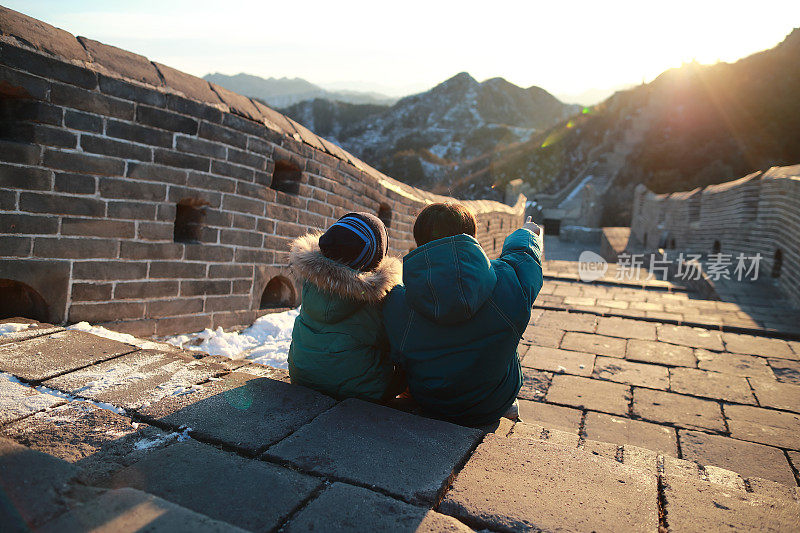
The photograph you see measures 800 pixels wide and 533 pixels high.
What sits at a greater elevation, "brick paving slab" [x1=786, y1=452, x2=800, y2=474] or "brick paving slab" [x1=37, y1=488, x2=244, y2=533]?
"brick paving slab" [x1=37, y1=488, x2=244, y2=533]

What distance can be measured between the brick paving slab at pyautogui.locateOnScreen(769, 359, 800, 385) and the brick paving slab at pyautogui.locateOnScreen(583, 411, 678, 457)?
1590mm

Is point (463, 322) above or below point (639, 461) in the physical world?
above

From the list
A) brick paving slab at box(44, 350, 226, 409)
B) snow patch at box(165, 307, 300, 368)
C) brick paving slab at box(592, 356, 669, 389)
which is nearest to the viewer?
brick paving slab at box(44, 350, 226, 409)

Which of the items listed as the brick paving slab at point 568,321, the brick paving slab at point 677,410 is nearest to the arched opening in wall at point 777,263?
the brick paving slab at point 568,321

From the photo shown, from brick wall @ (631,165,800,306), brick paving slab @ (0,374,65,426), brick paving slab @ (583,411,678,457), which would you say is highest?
brick wall @ (631,165,800,306)

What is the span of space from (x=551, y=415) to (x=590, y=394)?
52 cm

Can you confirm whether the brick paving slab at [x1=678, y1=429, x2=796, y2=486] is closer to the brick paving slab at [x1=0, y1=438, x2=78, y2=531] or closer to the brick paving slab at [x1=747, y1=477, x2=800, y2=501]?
the brick paving slab at [x1=747, y1=477, x2=800, y2=501]

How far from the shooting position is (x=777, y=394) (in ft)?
12.3

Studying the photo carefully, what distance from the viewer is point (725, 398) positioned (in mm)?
3672

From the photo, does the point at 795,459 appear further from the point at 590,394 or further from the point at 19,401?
the point at 19,401

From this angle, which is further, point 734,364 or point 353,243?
point 734,364

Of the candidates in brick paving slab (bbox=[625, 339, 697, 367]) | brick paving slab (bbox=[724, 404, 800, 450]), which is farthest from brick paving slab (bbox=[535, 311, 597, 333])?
brick paving slab (bbox=[724, 404, 800, 450])

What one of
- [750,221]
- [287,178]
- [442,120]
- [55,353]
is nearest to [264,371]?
[55,353]

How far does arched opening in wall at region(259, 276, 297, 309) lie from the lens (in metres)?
5.02
